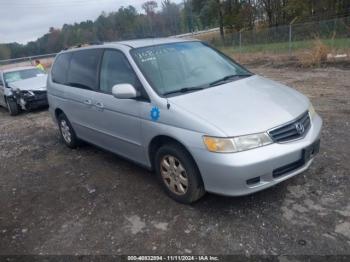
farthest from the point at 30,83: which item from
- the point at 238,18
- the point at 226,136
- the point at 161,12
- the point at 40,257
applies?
the point at 161,12

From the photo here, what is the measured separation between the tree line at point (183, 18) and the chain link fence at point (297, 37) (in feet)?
25.9

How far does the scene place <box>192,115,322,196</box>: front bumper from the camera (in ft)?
10.3

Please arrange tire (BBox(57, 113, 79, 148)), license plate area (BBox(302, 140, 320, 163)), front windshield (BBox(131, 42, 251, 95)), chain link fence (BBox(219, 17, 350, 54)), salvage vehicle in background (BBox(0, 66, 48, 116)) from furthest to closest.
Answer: chain link fence (BBox(219, 17, 350, 54)) → salvage vehicle in background (BBox(0, 66, 48, 116)) → tire (BBox(57, 113, 79, 148)) → front windshield (BBox(131, 42, 251, 95)) → license plate area (BBox(302, 140, 320, 163))

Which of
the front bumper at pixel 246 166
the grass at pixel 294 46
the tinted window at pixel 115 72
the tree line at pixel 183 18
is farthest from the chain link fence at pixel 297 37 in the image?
the front bumper at pixel 246 166

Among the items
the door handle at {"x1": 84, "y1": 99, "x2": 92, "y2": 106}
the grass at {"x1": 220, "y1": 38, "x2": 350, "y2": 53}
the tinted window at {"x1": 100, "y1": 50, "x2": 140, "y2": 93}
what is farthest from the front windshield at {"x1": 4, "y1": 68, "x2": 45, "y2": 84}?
the grass at {"x1": 220, "y1": 38, "x2": 350, "y2": 53}

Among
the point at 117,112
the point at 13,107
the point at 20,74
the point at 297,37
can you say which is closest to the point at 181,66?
the point at 117,112

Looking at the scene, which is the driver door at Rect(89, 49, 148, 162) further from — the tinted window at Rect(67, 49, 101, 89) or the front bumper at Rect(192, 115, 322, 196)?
the front bumper at Rect(192, 115, 322, 196)

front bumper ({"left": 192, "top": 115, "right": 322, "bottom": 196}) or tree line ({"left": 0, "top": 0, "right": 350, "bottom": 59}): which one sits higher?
tree line ({"left": 0, "top": 0, "right": 350, "bottom": 59})

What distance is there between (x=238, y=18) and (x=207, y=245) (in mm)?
36015

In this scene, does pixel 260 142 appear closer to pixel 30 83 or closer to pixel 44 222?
pixel 44 222

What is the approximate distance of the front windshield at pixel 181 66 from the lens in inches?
157

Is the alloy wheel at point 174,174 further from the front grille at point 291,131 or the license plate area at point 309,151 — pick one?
the license plate area at point 309,151

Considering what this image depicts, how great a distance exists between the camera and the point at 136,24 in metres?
55.5

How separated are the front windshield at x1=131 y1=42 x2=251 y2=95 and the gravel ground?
1.33m
